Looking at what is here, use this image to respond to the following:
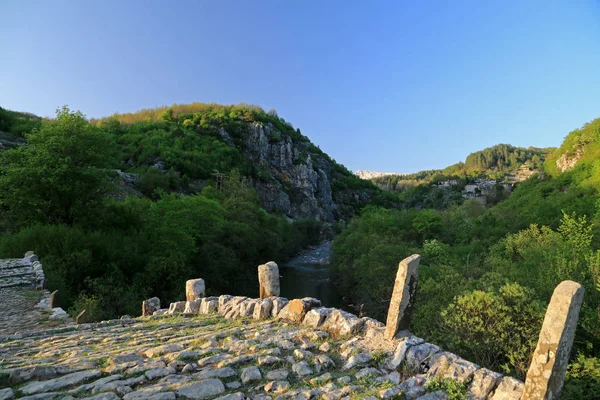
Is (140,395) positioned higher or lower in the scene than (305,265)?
higher

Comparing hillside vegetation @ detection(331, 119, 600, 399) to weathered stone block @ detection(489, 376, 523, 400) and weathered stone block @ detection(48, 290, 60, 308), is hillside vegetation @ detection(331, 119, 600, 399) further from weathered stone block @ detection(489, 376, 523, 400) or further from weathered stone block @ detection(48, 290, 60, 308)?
weathered stone block @ detection(48, 290, 60, 308)

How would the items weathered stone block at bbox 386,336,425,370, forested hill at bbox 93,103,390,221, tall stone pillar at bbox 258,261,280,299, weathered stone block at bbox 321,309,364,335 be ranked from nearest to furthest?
weathered stone block at bbox 386,336,425,370, weathered stone block at bbox 321,309,364,335, tall stone pillar at bbox 258,261,280,299, forested hill at bbox 93,103,390,221

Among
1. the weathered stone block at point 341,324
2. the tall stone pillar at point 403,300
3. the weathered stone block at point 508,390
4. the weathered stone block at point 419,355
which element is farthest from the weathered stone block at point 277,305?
the weathered stone block at point 508,390

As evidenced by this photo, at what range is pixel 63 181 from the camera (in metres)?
20.6

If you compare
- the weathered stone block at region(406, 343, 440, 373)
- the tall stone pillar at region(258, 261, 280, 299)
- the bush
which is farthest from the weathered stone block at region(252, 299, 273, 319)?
the bush

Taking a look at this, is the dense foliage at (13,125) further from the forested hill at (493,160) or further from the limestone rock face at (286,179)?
the forested hill at (493,160)

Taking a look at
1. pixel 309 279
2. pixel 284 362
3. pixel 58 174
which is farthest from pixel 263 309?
pixel 309 279

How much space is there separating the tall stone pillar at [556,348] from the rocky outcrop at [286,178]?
225 feet

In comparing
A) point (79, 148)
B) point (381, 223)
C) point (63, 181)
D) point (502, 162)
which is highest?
point (502, 162)

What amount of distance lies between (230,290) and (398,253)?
44.2 ft

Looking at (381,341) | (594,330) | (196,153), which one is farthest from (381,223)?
(196,153)

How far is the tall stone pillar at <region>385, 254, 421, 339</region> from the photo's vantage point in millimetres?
5850

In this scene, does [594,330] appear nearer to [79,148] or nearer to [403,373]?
[403,373]

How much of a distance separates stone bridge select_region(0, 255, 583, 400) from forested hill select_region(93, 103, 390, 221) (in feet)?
133
